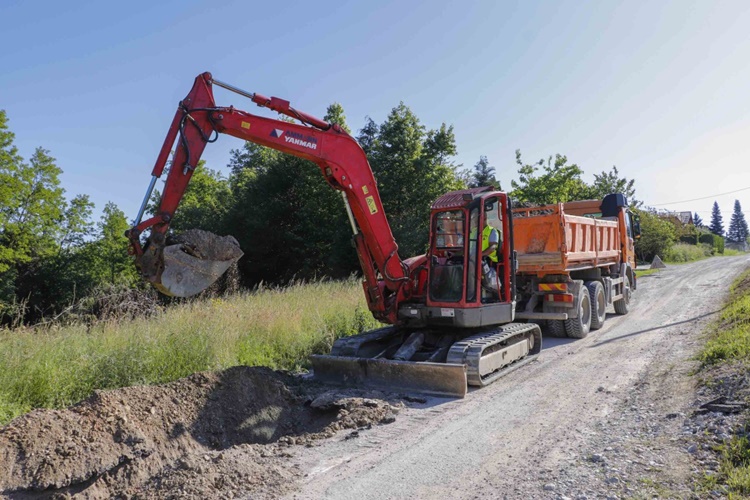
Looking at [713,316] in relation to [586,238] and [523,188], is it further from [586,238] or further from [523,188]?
[523,188]

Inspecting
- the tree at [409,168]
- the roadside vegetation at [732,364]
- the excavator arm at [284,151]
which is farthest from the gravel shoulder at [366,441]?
the tree at [409,168]

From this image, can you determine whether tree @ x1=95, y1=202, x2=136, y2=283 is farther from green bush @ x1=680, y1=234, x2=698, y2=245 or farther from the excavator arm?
green bush @ x1=680, y1=234, x2=698, y2=245

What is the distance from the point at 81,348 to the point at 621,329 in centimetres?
1029

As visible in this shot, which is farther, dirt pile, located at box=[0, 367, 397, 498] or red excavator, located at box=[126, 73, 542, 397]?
red excavator, located at box=[126, 73, 542, 397]

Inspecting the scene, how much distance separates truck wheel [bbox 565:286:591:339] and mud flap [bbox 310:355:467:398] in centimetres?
494

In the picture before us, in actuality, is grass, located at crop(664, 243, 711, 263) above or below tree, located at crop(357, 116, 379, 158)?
below

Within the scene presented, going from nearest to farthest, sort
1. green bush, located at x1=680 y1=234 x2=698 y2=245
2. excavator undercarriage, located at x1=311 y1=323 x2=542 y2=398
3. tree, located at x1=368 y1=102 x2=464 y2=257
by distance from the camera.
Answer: excavator undercarriage, located at x1=311 y1=323 x2=542 y2=398 < tree, located at x1=368 y1=102 x2=464 y2=257 < green bush, located at x1=680 y1=234 x2=698 y2=245

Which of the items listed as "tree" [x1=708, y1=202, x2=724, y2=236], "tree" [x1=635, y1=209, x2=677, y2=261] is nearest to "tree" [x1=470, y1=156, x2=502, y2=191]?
"tree" [x1=635, y1=209, x2=677, y2=261]

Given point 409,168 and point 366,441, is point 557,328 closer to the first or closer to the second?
point 366,441

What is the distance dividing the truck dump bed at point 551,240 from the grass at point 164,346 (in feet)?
11.2

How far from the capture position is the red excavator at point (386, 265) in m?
5.73

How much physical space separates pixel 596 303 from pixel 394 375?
6.55m

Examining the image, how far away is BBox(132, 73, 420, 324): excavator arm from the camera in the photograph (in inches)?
A: 216

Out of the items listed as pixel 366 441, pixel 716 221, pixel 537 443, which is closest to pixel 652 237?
pixel 537 443
